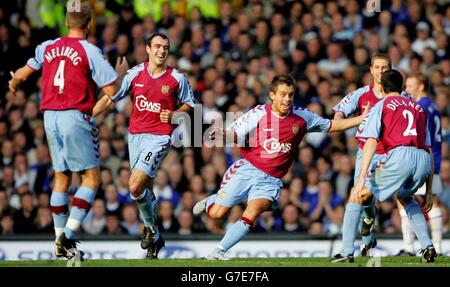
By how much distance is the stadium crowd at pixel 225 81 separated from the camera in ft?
59.2

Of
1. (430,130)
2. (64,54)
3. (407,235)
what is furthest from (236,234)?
(430,130)

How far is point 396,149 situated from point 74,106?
345 centimetres

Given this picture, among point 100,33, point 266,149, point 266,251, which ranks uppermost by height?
point 100,33

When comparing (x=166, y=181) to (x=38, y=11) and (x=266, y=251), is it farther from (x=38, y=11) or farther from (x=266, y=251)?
(x=38, y=11)

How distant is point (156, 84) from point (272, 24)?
7.52 m

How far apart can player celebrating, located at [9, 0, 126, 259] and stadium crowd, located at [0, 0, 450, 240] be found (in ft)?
16.9

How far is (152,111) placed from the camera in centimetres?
1352

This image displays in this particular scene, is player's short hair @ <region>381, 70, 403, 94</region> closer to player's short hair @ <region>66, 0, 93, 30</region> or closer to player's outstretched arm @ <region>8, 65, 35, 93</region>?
player's short hair @ <region>66, 0, 93, 30</region>

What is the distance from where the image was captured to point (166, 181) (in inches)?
730

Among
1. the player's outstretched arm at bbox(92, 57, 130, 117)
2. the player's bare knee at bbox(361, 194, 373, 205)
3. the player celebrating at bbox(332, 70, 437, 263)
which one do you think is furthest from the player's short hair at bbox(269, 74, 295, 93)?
the player's outstretched arm at bbox(92, 57, 130, 117)

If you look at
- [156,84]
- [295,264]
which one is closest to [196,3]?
[156,84]

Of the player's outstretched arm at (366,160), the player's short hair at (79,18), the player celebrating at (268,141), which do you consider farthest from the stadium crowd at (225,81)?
the player's short hair at (79,18)

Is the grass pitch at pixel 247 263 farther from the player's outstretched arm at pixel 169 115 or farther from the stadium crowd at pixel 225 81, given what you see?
the stadium crowd at pixel 225 81

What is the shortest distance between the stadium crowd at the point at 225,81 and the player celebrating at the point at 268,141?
14.9 ft
